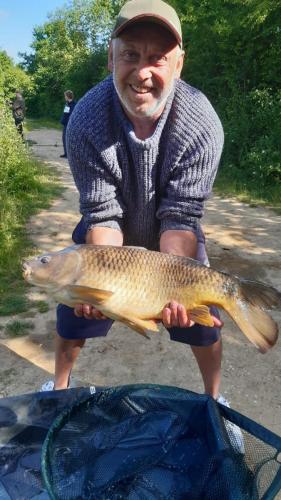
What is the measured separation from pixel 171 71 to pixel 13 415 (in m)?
1.28

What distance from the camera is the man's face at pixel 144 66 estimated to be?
5.31ft

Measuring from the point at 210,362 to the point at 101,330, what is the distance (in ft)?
1.50

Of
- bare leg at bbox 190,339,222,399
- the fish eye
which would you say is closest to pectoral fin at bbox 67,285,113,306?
the fish eye

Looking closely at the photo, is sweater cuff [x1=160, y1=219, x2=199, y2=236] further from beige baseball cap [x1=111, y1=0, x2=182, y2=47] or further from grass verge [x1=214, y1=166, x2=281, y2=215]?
grass verge [x1=214, y1=166, x2=281, y2=215]

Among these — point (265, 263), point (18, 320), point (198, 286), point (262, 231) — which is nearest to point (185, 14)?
point (262, 231)

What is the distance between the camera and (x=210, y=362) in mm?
1961

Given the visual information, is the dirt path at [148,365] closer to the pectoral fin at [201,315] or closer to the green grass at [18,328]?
the green grass at [18,328]

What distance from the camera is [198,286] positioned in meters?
1.60

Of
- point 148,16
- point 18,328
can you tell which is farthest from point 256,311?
point 18,328

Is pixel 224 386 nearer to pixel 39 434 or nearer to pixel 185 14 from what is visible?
pixel 39 434

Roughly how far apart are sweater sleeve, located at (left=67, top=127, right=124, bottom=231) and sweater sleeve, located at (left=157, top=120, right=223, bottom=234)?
0.18 m

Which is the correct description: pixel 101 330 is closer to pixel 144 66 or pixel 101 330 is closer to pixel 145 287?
pixel 145 287

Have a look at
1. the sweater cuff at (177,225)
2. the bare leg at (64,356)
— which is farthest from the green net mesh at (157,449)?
the sweater cuff at (177,225)

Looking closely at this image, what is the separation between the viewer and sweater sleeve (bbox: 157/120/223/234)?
5.93 ft
